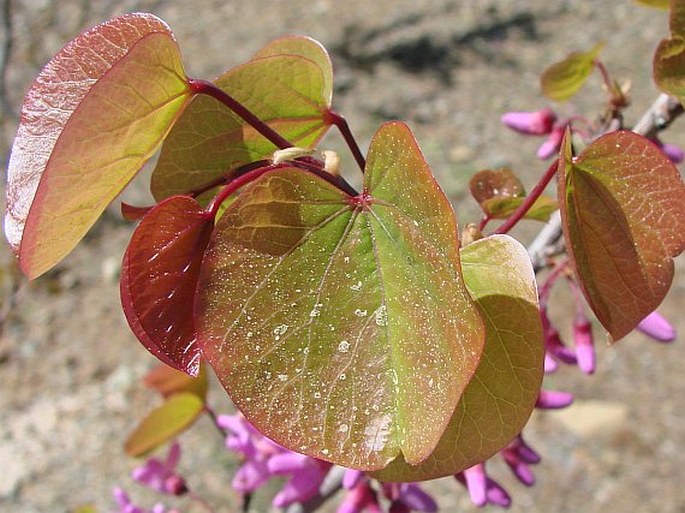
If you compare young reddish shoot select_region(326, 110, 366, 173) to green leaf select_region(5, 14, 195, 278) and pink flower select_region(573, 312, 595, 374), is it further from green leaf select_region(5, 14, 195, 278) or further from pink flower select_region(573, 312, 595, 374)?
pink flower select_region(573, 312, 595, 374)

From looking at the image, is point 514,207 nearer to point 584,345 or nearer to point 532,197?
point 532,197

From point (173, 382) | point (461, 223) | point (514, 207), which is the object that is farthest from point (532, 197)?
point (461, 223)

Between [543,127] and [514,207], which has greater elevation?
[514,207]

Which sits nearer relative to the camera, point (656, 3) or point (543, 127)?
point (656, 3)

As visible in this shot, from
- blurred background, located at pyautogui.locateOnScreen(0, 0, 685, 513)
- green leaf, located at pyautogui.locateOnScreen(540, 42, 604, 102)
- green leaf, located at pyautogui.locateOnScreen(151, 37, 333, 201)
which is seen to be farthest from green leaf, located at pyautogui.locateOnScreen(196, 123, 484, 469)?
blurred background, located at pyautogui.locateOnScreen(0, 0, 685, 513)

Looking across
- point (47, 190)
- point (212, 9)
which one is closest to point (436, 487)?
point (47, 190)

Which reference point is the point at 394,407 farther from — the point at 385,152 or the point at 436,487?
the point at 436,487
